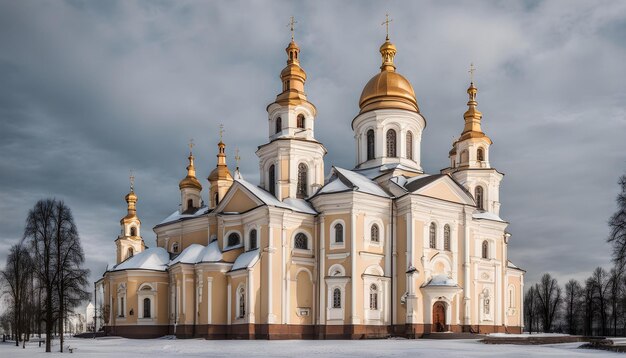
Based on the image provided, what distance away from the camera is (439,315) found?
37.9 meters

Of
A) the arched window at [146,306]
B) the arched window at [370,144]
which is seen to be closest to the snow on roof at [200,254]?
the arched window at [146,306]

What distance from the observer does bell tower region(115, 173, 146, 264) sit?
6206 cm

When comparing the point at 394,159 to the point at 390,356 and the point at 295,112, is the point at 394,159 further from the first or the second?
the point at 390,356

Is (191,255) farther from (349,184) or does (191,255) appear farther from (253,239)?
(349,184)

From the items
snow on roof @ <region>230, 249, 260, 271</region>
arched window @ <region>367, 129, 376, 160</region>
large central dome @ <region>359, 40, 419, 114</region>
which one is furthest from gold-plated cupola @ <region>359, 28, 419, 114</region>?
snow on roof @ <region>230, 249, 260, 271</region>

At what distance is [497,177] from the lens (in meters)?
49.2

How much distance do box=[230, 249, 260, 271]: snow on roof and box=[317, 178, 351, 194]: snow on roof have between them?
17.7 ft

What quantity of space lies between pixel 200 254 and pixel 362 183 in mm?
11664

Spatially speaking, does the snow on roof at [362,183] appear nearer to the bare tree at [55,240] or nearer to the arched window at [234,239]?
the arched window at [234,239]

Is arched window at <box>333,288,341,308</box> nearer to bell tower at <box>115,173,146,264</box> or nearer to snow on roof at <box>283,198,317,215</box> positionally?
snow on roof at <box>283,198,317,215</box>

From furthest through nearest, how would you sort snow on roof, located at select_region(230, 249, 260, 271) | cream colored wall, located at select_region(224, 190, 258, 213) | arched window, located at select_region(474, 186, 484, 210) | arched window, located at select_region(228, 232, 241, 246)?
arched window, located at select_region(474, 186, 484, 210) < arched window, located at select_region(228, 232, 241, 246) < cream colored wall, located at select_region(224, 190, 258, 213) < snow on roof, located at select_region(230, 249, 260, 271)

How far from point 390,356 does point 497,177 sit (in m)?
30.7

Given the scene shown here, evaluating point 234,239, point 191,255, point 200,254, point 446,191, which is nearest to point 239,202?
point 234,239

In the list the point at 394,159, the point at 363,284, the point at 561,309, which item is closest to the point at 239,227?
the point at 363,284
